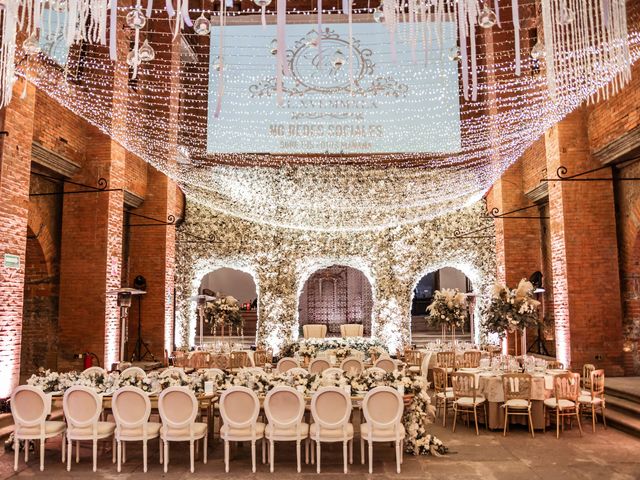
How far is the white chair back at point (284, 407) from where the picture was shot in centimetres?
614

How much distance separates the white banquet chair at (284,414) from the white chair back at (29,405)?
2303 mm

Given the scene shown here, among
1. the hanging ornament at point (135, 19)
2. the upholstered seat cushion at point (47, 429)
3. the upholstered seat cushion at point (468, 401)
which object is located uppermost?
the hanging ornament at point (135, 19)

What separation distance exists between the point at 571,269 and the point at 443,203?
A: 4.85 meters

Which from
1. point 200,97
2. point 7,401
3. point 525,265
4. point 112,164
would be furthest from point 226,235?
point 7,401

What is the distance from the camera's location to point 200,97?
621 inches

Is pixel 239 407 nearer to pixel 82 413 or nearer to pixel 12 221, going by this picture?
pixel 82 413

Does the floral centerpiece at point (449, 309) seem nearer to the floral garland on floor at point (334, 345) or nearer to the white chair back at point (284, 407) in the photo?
the floral garland on floor at point (334, 345)

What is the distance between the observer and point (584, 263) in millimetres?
10531

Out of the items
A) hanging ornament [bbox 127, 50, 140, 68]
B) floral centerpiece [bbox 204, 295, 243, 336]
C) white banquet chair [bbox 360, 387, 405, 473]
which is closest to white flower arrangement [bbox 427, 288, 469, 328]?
floral centerpiece [bbox 204, 295, 243, 336]

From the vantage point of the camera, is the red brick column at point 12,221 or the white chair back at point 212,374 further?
the red brick column at point 12,221

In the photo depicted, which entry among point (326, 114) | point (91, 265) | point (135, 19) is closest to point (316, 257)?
point (326, 114)

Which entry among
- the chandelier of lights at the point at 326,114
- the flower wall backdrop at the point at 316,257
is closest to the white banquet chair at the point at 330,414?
the chandelier of lights at the point at 326,114

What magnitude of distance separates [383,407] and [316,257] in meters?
9.52

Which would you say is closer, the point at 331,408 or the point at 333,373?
the point at 331,408
